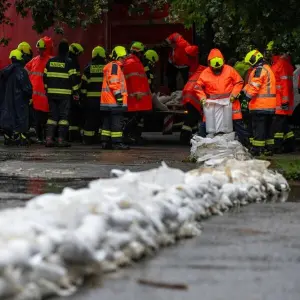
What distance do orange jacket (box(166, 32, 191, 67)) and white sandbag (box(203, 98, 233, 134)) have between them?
2.93 meters

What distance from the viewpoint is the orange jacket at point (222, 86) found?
14.0m

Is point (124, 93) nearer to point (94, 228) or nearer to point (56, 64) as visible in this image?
point (56, 64)

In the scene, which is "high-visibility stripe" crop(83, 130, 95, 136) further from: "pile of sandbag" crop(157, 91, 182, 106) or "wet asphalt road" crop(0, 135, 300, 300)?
"wet asphalt road" crop(0, 135, 300, 300)

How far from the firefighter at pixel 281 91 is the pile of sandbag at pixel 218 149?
1.84 m

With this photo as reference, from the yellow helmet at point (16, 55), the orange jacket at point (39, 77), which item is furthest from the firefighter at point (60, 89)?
the orange jacket at point (39, 77)

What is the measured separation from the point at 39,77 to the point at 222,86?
14.0ft

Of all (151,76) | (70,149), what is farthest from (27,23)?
(70,149)

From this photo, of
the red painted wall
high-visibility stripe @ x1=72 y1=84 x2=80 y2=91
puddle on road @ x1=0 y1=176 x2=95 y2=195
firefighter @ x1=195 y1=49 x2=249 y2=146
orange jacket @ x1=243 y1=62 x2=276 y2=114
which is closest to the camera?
puddle on road @ x1=0 y1=176 x2=95 y2=195

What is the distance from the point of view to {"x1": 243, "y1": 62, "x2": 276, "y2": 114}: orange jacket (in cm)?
1377

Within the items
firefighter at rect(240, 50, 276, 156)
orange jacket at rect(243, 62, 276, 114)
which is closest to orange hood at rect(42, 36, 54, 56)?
firefighter at rect(240, 50, 276, 156)

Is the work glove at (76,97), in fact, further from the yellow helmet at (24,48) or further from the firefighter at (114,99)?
the yellow helmet at (24,48)

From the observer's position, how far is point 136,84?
16.2 metres

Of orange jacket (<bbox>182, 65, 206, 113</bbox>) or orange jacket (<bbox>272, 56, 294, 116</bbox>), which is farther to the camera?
orange jacket (<bbox>182, 65, 206, 113</bbox>)

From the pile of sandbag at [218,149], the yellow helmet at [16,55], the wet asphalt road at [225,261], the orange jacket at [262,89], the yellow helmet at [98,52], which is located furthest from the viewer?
the yellow helmet at [16,55]
